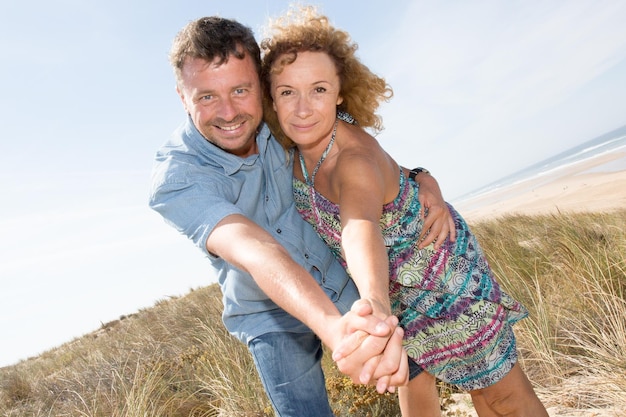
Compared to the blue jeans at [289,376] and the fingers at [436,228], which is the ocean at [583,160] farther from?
the blue jeans at [289,376]

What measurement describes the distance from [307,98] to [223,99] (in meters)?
0.51

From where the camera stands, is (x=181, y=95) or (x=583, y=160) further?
(x=583, y=160)

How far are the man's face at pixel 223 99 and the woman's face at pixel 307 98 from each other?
9.3 inches

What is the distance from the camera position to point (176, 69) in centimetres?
279

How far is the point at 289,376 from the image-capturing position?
2.57m

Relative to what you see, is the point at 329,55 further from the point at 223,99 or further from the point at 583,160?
the point at 583,160

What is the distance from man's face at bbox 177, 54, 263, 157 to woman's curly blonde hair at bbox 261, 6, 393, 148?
0.14 metres

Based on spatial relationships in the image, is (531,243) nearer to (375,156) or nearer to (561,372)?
(561,372)

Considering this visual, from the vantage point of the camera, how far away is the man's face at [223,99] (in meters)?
2.66

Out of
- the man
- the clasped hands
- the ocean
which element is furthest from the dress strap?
the ocean

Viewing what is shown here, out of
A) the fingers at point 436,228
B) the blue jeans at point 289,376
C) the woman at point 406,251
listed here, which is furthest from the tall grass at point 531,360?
the fingers at point 436,228

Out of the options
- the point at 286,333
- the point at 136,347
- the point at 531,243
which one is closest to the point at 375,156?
the point at 286,333

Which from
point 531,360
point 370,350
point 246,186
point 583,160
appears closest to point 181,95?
point 246,186

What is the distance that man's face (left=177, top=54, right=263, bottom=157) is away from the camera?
266 centimetres
